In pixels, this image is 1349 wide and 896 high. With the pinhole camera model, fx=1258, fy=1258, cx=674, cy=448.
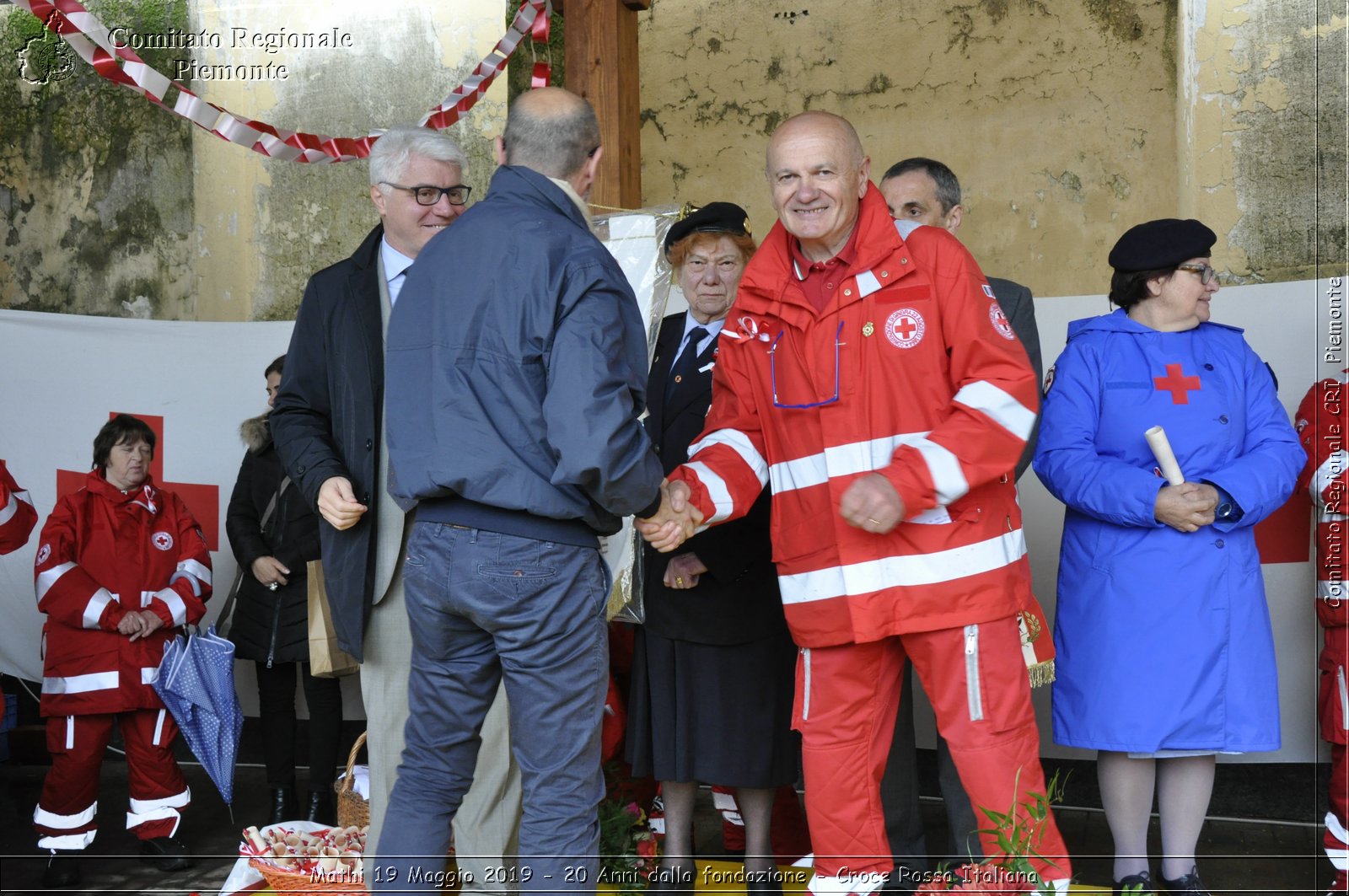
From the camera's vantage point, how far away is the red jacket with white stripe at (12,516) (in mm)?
4180

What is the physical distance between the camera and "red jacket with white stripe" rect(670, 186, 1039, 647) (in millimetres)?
2604

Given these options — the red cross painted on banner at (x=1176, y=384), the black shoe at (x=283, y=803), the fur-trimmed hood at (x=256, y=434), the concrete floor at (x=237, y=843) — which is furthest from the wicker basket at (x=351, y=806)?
the red cross painted on banner at (x=1176, y=384)

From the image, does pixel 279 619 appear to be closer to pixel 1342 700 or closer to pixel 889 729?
pixel 889 729

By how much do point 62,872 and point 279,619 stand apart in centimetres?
106

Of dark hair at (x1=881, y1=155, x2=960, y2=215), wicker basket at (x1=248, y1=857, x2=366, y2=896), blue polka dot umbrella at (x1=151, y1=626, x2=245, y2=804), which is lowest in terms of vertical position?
wicker basket at (x1=248, y1=857, x2=366, y2=896)

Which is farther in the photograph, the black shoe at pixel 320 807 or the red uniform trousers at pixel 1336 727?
the black shoe at pixel 320 807

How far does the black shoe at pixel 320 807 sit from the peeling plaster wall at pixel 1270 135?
403 centimetres

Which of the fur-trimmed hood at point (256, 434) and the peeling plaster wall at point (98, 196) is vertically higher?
the peeling plaster wall at point (98, 196)

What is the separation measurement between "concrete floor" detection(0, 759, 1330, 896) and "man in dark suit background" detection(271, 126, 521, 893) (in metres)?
1.17

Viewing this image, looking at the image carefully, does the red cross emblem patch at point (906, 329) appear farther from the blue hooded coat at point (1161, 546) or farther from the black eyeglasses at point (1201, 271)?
the black eyeglasses at point (1201, 271)

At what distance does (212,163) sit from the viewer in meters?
6.42

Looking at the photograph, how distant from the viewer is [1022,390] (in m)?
2.63

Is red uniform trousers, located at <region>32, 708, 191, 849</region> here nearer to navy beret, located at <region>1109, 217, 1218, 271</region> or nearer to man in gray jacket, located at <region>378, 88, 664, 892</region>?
man in gray jacket, located at <region>378, 88, 664, 892</region>

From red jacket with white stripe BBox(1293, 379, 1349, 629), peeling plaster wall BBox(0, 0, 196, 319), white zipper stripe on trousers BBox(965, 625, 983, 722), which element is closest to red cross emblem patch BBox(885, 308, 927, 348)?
white zipper stripe on trousers BBox(965, 625, 983, 722)
